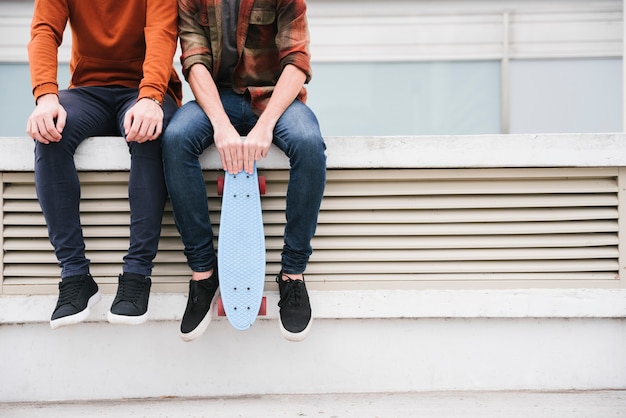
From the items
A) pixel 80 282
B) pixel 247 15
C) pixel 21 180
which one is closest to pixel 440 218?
pixel 247 15

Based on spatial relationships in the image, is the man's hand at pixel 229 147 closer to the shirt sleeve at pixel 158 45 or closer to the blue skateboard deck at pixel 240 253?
the blue skateboard deck at pixel 240 253

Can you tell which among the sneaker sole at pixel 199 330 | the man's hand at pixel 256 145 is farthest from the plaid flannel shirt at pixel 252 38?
the sneaker sole at pixel 199 330

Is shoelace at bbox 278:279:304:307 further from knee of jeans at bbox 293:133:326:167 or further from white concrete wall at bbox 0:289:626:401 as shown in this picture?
knee of jeans at bbox 293:133:326:167

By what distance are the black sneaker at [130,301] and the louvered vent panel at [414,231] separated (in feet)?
0.62

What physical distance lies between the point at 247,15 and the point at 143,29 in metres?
0.37

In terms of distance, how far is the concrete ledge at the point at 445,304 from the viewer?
1.71 metres

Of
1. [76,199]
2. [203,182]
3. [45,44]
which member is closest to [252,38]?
[203,182]

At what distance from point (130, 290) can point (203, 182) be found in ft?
1.28

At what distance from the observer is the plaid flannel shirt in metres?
1.70

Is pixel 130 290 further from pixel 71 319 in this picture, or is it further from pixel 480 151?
pixel 480 151

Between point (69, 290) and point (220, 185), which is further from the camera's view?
point (220, 185)

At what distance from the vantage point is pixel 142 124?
152 centimetres

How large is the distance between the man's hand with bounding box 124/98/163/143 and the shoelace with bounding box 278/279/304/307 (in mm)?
616

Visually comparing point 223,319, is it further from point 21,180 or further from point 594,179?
point 594,179
